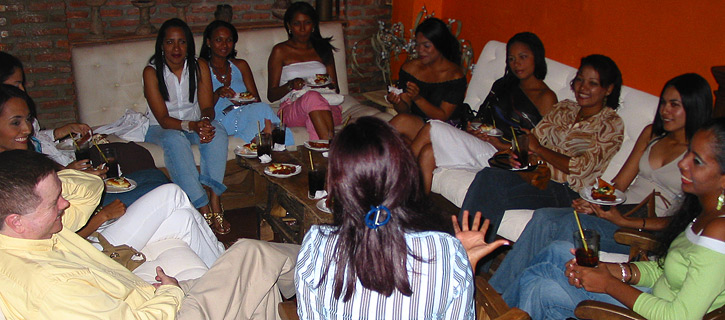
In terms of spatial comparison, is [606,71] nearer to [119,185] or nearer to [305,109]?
[305,109]

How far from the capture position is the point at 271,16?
219 inches

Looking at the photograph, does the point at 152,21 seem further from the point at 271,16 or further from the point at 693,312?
the point at 693,312

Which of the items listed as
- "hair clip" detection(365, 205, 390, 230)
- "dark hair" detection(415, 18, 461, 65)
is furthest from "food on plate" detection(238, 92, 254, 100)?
"hair clip" detection(365, 205, 390, 230)

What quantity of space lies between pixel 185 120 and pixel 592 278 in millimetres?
2784

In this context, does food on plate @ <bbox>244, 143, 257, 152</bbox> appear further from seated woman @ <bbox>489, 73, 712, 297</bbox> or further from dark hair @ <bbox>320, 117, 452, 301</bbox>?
dark hair @ <bbox>320, 117, 452, 301</bbox>

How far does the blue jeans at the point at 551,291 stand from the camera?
84.4 inches

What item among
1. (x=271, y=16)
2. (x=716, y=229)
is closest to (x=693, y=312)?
(x=716, y=229)

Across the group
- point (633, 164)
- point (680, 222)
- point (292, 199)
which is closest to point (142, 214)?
point (292, 199)

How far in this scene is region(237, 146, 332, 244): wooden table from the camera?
9.12 ft

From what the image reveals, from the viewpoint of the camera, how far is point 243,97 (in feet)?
13.5

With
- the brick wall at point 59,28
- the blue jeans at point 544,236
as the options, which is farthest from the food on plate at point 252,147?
the brick wall at point 59,28

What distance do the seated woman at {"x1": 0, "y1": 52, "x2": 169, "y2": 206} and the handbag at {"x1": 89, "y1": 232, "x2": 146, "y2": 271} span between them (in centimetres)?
39

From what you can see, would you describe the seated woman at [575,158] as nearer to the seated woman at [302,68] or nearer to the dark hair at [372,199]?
the seated woman at [302,68]

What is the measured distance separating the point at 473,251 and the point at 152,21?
4.25 m
